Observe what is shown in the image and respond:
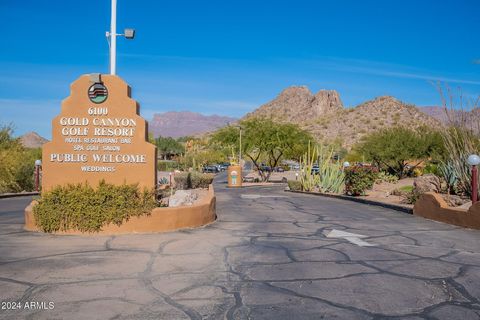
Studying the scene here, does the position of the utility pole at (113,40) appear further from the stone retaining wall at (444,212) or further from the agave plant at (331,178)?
the agave plant at (331,178)

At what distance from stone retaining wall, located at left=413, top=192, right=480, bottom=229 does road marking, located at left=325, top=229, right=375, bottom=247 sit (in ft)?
11.0

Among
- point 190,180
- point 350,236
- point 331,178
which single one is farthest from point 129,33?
point 331,178

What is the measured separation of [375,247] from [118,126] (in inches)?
254

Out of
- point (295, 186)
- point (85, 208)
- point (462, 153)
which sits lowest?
point (295, 186)

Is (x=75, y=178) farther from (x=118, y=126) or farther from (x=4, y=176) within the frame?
(x=4, y=176)

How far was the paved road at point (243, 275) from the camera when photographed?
5.09m

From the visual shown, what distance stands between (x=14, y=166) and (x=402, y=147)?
2901cm

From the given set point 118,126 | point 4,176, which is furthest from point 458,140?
point 4,176

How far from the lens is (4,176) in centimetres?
2366

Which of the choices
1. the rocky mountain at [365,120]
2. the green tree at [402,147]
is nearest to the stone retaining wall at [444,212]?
the green tree at [402,147]

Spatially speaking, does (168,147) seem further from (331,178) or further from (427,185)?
(427,185)

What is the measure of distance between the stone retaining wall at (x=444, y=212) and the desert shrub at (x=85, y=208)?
8.00 meters

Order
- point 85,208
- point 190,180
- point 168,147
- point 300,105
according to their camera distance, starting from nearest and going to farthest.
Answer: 1. point 85,208
2. point 190,180
3. point 168,147
4. point 300,105

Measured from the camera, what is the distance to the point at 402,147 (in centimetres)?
3784
